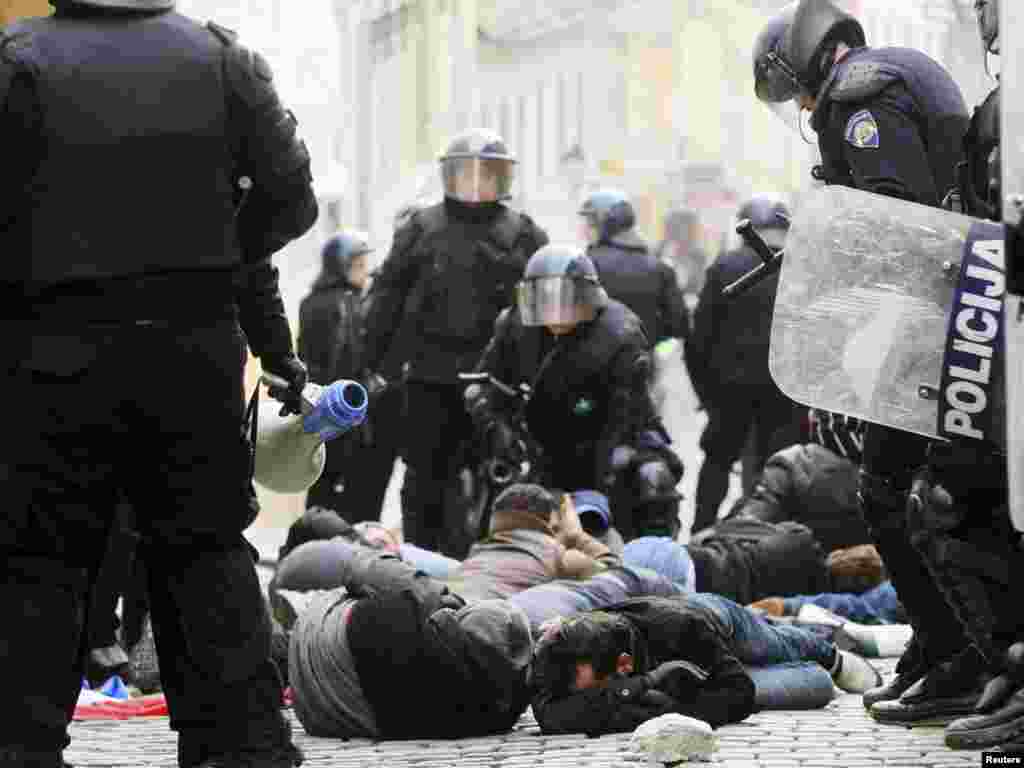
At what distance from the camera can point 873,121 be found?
6.05 m

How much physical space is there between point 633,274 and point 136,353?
26.1 ft

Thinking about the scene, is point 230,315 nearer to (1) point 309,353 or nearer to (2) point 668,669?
(2) point 668,669

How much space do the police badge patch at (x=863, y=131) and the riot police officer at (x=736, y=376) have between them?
612cm

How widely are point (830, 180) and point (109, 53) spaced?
212 centimetres

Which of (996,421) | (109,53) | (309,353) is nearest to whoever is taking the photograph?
(109,53)

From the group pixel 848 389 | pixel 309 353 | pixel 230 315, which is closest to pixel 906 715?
pixel 848 389

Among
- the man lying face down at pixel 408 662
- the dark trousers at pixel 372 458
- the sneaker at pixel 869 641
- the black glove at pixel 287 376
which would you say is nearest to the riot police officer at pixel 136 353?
the black glove at pixel 287 376

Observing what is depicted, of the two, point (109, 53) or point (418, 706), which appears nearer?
point (109, 53)

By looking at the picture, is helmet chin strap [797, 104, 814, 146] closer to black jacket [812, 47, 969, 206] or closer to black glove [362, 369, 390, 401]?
black jacket [812, 47, 969, 206]

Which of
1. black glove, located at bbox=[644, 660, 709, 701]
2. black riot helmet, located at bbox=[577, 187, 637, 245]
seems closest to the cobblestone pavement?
black glove, located at bbox=[644, 660, 709, 701]

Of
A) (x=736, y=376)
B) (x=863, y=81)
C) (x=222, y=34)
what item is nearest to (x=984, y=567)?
(x=863, y=81)

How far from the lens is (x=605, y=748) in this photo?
19.7 ft

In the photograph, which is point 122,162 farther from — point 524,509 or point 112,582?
point 524,509

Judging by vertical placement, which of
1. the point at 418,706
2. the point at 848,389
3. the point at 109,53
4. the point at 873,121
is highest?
the point at 109,53
